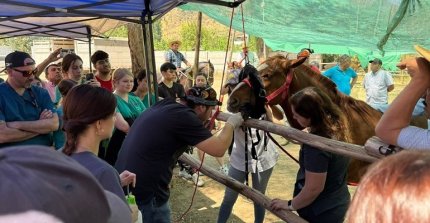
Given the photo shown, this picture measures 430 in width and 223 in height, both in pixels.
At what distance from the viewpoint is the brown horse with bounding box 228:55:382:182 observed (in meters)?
3.25

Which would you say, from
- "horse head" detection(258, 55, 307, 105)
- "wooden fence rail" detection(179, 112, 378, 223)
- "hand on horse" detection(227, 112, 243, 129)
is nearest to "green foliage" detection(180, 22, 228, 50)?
"horse head" detection(258, 55, 307, 105)

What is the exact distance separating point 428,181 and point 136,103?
3.59m

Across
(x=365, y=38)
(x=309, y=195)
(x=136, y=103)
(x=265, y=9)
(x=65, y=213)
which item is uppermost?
(x=265, y=9)

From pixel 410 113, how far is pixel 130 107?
2.83 meters

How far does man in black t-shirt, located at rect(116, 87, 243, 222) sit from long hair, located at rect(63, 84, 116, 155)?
0.74 m

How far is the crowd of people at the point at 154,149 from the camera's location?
717 millimetres

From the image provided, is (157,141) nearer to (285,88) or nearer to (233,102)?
(233,102)

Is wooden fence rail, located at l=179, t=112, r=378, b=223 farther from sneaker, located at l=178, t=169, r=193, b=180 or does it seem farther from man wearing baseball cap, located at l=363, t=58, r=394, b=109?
man wearing baseball cap, located at l=363, t=58, r=394, b=109

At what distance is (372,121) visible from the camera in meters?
3.31

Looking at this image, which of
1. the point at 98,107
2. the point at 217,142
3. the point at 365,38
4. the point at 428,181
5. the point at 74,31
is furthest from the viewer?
the point at 74,31

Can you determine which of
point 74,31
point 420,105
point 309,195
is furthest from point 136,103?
point 74,31

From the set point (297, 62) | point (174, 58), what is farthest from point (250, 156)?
point (174, 58)

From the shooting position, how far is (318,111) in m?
2.42

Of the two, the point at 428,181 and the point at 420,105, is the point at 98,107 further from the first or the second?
the point at 420,105
